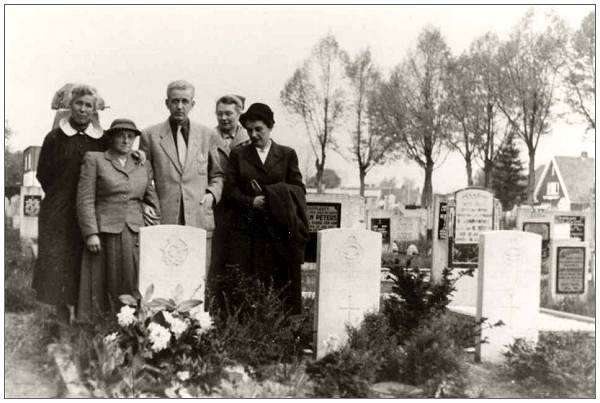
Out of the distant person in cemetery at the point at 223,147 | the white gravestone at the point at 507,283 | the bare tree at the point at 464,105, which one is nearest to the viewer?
the white gravestone at the point at 507,283

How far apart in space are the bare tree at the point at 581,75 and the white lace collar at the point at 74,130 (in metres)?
9.46

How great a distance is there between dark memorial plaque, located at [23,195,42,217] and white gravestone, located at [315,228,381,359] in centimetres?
753

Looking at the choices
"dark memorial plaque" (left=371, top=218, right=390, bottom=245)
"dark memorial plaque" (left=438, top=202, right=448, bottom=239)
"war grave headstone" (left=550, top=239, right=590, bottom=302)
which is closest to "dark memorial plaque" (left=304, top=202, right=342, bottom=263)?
"dark memorial plaque" (left=438, top=202, right=448, bottom=239)

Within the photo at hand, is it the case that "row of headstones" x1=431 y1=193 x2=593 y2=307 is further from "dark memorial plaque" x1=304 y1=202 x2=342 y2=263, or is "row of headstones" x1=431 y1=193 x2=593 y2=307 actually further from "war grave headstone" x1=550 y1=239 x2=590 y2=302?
"dark memorial plaque" x1=304 y1=202 x2=342 y2=263

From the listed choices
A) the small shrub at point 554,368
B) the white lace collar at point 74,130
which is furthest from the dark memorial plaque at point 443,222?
the white lace collar at point 74,130

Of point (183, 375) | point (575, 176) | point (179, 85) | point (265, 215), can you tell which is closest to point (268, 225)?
point (265, 215)

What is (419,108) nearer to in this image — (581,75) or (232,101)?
(581,75)

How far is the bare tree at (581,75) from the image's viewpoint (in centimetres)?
1309

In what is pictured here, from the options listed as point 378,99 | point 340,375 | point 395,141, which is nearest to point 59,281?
point 340,375

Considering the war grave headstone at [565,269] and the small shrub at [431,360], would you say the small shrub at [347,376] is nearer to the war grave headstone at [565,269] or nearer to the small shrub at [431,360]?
the small shrub at [431,360]

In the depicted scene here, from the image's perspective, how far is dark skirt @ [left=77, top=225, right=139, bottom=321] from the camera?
5.98 metres

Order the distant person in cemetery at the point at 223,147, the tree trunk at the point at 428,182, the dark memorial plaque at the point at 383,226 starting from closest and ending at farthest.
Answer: the distant person in cemetery at the point at 223,147 → the dark memorial plaque at the point at 383,226 → the tree trunk at the point at 428,182

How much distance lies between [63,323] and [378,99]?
52.6 ft

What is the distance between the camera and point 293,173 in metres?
6.64
